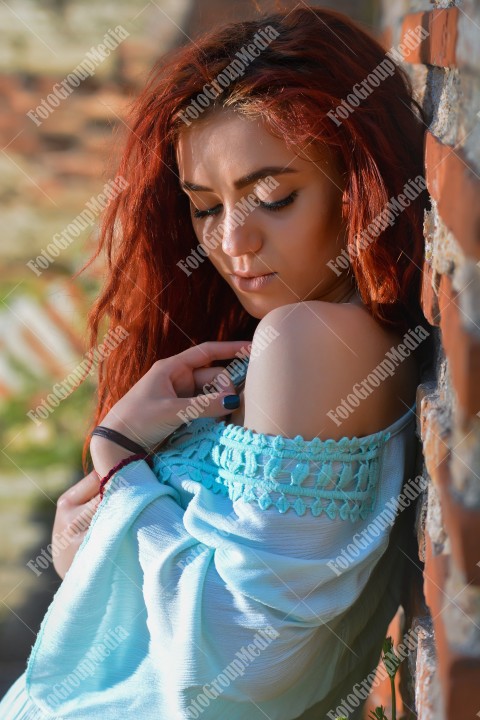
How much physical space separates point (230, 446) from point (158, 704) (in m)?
0.46

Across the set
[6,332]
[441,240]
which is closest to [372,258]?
[441,240]

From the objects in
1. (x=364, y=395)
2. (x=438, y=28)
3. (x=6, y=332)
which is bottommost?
(x=6, y=332)

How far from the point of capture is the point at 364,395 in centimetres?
155

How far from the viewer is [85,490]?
2.02 metres

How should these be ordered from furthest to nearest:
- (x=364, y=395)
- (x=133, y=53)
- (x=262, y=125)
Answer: (x=133, y=53) < (x=262, y=125) < (x=364, y=395)

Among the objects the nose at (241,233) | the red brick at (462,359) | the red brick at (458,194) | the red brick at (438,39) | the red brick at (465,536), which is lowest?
the red brick at (465,536)

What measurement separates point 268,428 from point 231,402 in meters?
0.20

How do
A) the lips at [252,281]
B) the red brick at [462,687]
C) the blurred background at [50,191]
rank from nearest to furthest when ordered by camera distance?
the red brick at [462,687] < the lips at [252,281] < the blurred background at [50,191]

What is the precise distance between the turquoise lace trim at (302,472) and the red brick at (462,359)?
1.29 ft

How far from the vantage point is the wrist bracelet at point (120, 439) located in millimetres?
1808

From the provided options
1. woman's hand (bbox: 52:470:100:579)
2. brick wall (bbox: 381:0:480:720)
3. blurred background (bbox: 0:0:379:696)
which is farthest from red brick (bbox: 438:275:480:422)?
blurred background (bbox: 0:0:379:696)

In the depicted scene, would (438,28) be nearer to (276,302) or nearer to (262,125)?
(262,125)

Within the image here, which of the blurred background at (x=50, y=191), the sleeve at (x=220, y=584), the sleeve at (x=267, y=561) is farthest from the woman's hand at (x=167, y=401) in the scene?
the blurred background at (x=50, y=191)

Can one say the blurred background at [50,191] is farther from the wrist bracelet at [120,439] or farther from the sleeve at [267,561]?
the sleeve at [267,561]
